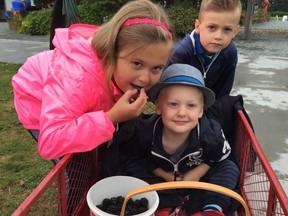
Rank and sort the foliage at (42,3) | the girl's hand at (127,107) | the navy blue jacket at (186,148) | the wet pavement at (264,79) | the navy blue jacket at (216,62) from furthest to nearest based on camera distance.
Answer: the foliage at (42,3), the wet pavement at (264,79), the navy blue jacket at (216,62), the navy blue jacket at (186,148), the girl's hand at (127,107)

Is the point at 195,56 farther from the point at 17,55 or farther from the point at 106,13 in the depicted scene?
the point at 106,13

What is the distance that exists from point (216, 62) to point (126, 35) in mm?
1036

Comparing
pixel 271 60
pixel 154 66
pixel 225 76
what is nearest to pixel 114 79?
pixel 154 66

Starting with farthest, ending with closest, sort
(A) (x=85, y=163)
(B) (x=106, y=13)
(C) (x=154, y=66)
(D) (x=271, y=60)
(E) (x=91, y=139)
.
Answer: (B) (x=106, y=13), (D) (x=271, y=60), (A) (x=85, y=163), (C) (x=154, y=66), (E) (x=91, y=139)

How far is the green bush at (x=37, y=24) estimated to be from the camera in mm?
11469

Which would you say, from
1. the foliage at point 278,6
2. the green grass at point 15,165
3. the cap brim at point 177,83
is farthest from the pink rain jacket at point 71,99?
the foliage at point 278,6

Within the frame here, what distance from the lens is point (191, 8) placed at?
11.1 metres

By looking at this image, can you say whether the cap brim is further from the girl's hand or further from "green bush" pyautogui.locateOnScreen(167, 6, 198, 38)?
"green bush" pyautogui.locateOnScreen(167, 6, 198, 38)

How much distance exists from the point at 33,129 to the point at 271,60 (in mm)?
7087

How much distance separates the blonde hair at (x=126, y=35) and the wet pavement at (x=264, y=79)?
2.14 m

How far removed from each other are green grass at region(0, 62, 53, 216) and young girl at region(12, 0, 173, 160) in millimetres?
1490

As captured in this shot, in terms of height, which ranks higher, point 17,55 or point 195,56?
point 195,56

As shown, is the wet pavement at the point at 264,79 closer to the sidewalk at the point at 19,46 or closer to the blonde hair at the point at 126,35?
the sidewalk at the point at 19,46

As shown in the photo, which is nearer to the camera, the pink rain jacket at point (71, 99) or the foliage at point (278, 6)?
the pink rain jacket at point (71, 99)
